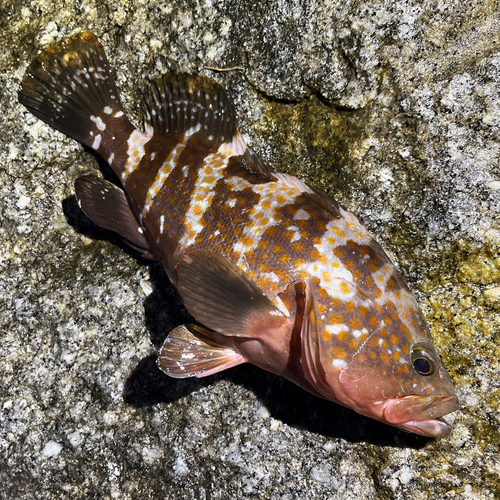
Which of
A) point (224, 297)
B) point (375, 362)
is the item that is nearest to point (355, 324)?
point (375, 362)

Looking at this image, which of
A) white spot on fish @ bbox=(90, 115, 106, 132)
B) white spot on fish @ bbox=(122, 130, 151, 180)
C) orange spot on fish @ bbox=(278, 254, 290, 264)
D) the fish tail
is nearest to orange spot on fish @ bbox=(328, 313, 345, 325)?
orange spot on fish @ bbox=(278, 254, 290, 264)

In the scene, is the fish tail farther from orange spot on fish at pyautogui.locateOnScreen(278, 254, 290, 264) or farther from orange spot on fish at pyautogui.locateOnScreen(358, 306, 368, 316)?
orange spot on fish at pyautogui.locateOnScreen(358, 306, 368, 316)

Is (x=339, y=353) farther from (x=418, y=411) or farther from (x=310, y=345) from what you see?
(x=418, y=411)

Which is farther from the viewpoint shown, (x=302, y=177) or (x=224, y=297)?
(x=302, y=177)

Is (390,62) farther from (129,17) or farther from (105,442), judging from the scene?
(105,442)

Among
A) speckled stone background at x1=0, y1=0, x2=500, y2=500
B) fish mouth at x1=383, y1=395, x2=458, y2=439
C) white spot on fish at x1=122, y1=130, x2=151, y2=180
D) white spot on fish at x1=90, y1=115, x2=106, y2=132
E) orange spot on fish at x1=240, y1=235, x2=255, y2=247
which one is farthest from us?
white spot on fish at x1=90, y1=115, x2=106, y2=132

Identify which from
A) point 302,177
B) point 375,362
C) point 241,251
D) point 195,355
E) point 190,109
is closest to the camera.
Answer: point 375,362

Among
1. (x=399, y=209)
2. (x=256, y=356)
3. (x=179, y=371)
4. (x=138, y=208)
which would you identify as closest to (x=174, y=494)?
(x=179, y=371)
